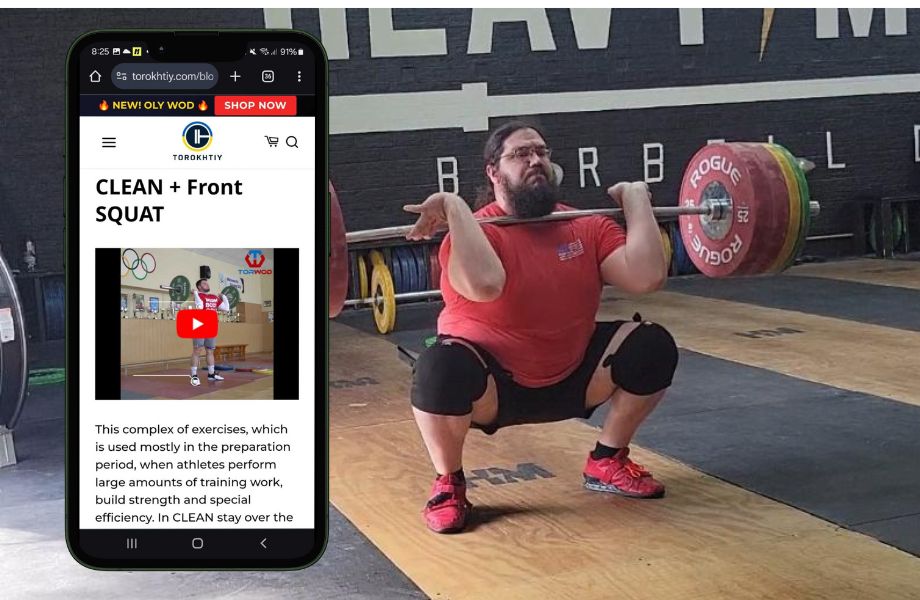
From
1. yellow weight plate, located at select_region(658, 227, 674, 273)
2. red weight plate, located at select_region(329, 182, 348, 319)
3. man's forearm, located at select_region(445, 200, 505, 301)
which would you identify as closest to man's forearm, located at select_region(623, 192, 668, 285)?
yellow weight plate, located at select_region(658, 227, 674, 273)

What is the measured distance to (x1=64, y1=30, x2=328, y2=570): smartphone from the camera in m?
0.77

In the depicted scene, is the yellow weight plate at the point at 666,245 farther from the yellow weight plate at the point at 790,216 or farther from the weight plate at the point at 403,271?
the weight plate at the point at 403,271

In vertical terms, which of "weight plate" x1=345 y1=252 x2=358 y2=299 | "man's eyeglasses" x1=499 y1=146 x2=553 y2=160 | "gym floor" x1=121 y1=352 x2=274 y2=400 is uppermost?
"man's eyeglasses" x1=499 y1=146 x2=553 y2=160

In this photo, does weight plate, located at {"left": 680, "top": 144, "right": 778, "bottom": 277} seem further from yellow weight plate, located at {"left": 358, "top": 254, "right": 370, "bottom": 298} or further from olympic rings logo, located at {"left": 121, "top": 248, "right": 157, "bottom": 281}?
olympic rings logo, located at {"left": 121, "top": 248, "right": 157, "bottom": 281}

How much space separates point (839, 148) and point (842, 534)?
105 cm

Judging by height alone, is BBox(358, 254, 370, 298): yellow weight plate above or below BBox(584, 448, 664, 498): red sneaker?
above

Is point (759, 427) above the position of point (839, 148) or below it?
below

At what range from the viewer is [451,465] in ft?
6.32

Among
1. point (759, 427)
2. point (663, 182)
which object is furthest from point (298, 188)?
point (759, 427)

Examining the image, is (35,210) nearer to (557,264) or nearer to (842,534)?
(557,264)

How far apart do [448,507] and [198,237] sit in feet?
3.94

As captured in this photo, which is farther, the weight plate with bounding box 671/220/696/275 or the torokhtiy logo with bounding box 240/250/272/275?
the weight plate with bounding box 671/220/696/275

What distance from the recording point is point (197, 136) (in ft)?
2.56

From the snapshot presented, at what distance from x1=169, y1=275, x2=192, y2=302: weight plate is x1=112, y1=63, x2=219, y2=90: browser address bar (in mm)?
149
